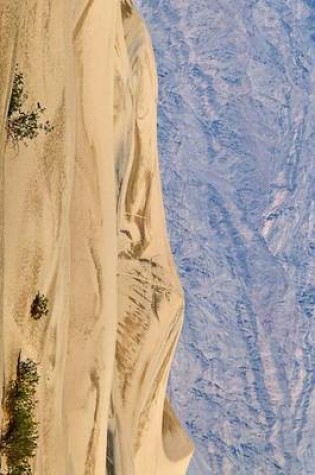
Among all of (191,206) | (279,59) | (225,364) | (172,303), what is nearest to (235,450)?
(225,364)

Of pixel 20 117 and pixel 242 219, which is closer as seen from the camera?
pixel 20 117

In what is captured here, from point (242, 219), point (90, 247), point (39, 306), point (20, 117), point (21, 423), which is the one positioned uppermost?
point (20, 117)

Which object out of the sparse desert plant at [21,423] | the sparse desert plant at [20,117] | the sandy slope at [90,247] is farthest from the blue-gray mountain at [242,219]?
the sparse desert plant at [20,117]

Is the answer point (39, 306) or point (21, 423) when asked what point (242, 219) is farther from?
point (21, 423)

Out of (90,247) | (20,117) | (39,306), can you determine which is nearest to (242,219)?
(90,247)

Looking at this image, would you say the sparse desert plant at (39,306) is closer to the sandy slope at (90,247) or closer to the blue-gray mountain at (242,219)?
the sandy slope at (90,247)

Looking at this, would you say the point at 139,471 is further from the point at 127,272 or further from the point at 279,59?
the point at 279,59

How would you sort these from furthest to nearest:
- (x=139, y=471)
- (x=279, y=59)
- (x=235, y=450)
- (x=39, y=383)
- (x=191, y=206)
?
1. (x=279, y=59)
2. (x=191, y=206)
3. (x=235, y=450)
4. (x=139, y=471)
5. (x=39, y=383)
